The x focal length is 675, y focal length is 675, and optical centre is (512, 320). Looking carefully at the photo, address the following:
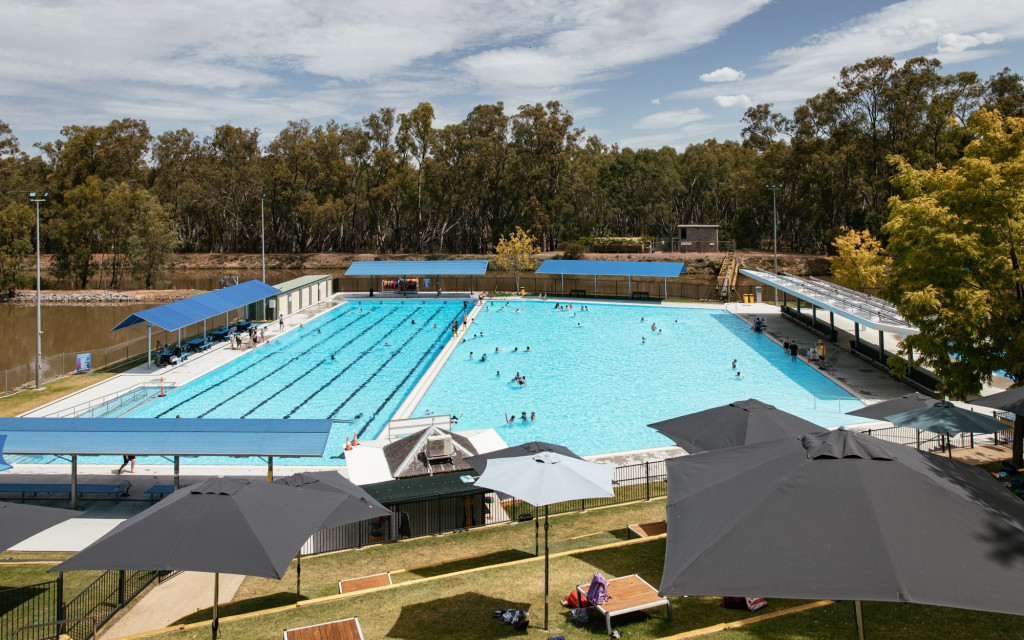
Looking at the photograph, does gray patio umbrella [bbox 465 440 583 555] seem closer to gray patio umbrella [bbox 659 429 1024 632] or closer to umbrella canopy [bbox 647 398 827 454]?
umbrella canopy [bbox 647 398 827 454]

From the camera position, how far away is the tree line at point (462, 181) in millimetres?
60125

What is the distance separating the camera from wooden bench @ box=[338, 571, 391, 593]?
9.14 meters

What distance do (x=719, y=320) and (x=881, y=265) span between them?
30.1 ft

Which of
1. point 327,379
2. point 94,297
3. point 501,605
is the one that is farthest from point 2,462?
point 94,297

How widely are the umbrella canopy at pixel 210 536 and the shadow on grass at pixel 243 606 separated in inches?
78.8

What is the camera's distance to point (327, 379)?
28.0 metres

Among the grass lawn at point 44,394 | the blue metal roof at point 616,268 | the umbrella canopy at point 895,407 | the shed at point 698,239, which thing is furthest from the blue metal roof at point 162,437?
the shed at point 698,239

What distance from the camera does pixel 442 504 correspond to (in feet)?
41.9

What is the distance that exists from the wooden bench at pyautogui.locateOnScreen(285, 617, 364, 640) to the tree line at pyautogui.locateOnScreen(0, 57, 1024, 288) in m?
58.9

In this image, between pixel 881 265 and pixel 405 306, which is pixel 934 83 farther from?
pixel 405 306

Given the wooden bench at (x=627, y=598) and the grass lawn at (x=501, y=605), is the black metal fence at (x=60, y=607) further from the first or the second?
the wooden bench at (x=627, y=598)

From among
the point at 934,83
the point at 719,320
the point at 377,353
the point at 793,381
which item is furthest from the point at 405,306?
the point at 934,83

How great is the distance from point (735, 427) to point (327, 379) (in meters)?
20.7

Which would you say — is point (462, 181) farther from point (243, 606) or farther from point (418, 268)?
point (243, 606)
